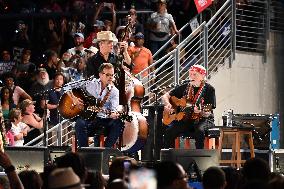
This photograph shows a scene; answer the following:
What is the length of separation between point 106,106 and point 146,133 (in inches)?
43.2

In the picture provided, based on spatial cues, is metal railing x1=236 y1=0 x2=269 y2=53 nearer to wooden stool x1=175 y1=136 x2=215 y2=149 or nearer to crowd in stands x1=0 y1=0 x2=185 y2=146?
crowd in stands x1=0 y1=0 x2=185 y2=146

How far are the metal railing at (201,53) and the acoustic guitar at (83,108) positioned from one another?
3.73 meters

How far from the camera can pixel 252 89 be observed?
23.5m

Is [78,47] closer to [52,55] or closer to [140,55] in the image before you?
[52,55]

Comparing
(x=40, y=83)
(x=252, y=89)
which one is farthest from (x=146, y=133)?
(x=252, y=89)

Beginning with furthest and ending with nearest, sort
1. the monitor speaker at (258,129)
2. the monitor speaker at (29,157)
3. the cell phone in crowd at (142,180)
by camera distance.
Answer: the monitor speaker at (258,129)
the monitor speaker at (29,157)
the cell phone in crowd at (142,180)

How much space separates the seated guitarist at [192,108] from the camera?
57.8ft

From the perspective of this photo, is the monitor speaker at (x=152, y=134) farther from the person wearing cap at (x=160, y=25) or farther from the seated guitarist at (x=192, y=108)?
the person wearing cap at (x=160, y=25)

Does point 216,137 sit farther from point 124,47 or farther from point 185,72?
point 185,72

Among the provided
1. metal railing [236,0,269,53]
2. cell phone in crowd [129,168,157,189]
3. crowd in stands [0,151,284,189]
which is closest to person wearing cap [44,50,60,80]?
metal railing [236,0,269,53]

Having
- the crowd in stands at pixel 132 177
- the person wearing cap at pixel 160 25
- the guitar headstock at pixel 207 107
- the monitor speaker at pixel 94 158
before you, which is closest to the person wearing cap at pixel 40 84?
the person wearing cap at pixel 160 25

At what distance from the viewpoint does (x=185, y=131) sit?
58.2 ft

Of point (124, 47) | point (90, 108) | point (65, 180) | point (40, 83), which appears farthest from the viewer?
point (40, 83)

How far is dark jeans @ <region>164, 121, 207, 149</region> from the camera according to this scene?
17.6 m
